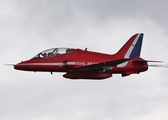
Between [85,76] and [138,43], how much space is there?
369 inches

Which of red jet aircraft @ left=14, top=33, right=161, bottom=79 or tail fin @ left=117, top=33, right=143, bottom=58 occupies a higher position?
tail fin @ left=117, top=33, right=143, bottom=58

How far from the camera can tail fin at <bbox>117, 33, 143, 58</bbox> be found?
165ft

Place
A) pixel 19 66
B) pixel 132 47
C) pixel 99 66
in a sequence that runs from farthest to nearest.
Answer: pixel 132 47 → pixel 19 66 → pixel 99 66

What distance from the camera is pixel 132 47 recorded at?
50.9 metres

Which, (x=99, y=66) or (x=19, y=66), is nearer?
(x=99, y=66)

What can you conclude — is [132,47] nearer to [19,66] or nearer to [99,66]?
[99,66]

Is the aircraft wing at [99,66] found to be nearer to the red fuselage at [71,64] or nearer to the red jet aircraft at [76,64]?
the red jet aircraft at [76,64]

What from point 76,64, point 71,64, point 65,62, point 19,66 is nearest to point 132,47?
point 76,64

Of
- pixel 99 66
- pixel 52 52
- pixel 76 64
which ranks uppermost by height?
pixel 52 52

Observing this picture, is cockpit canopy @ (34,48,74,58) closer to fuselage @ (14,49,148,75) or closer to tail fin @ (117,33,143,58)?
fuselage @ (14,49,148,75)

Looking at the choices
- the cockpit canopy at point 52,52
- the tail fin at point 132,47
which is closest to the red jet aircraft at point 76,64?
the cockpit canopy at point 52,52

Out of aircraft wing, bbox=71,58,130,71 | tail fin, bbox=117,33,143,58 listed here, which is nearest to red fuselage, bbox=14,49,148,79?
aircraft wing, bbox=71,58,130,71

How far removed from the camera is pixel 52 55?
1791 inches

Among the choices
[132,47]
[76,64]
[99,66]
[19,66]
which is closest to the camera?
[99,66]
